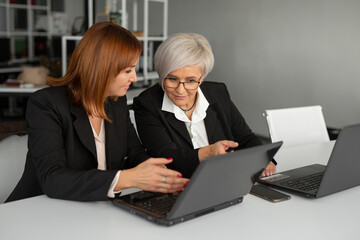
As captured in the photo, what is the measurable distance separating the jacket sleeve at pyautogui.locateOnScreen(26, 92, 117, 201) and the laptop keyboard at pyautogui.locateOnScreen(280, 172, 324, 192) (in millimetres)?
669

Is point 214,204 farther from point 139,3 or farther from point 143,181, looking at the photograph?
point 139,3

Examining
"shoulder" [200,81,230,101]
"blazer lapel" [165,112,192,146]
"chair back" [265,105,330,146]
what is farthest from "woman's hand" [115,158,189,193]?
"chair back" [265,105,330,146]

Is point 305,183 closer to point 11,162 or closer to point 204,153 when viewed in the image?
point 204,153

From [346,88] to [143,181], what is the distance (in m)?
4.20

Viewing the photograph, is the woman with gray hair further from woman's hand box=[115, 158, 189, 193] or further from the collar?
woman's hand box=[115, 158, 189, 193]

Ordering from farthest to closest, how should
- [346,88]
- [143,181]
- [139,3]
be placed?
1. [139,3]
2. [346,88]
3. [143,181]

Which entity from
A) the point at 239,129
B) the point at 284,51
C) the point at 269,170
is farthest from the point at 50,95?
the point at 284,51

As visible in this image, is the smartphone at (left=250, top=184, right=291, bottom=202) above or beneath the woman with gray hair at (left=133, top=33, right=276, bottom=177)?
beneath

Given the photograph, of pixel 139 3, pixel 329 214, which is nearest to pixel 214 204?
pixel 329 214

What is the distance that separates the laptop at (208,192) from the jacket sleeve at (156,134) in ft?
1.49

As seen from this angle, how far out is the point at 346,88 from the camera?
5168mm

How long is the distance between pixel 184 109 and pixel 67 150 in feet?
2.22

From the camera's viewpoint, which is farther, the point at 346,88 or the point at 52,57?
the point at 52,57

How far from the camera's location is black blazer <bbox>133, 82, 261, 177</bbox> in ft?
6.48
